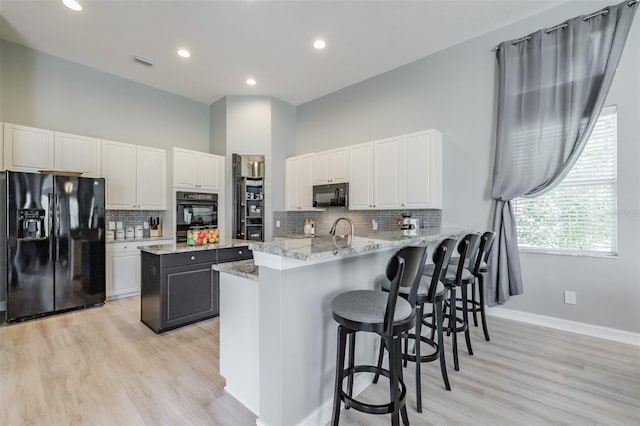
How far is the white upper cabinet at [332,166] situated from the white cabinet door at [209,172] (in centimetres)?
185

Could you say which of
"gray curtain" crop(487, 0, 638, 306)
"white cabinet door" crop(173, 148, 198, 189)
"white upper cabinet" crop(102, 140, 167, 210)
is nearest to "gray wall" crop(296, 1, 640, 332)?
"gray curtain" crop(487, 0, 638, 306)

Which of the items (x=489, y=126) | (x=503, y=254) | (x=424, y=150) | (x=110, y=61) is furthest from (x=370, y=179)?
(x=110, y=61)

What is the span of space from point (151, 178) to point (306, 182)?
8.52ft

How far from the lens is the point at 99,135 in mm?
4441

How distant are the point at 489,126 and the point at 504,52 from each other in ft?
2.75

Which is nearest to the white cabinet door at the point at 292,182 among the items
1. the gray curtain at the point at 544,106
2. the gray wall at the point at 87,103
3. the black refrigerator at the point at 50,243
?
the gray wall at the point at 87,103

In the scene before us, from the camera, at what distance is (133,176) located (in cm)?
449

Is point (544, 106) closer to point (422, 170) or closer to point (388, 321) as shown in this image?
point (422, 170)

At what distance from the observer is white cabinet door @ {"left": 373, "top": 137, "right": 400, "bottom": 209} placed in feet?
13.1

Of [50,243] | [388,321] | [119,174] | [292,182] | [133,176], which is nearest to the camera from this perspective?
[388,321]

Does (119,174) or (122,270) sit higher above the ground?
(119,174)

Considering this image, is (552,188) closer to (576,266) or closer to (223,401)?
(576,266)

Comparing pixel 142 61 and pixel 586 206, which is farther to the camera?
pixel 142 61

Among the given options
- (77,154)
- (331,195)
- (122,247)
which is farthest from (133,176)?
(331,195)
